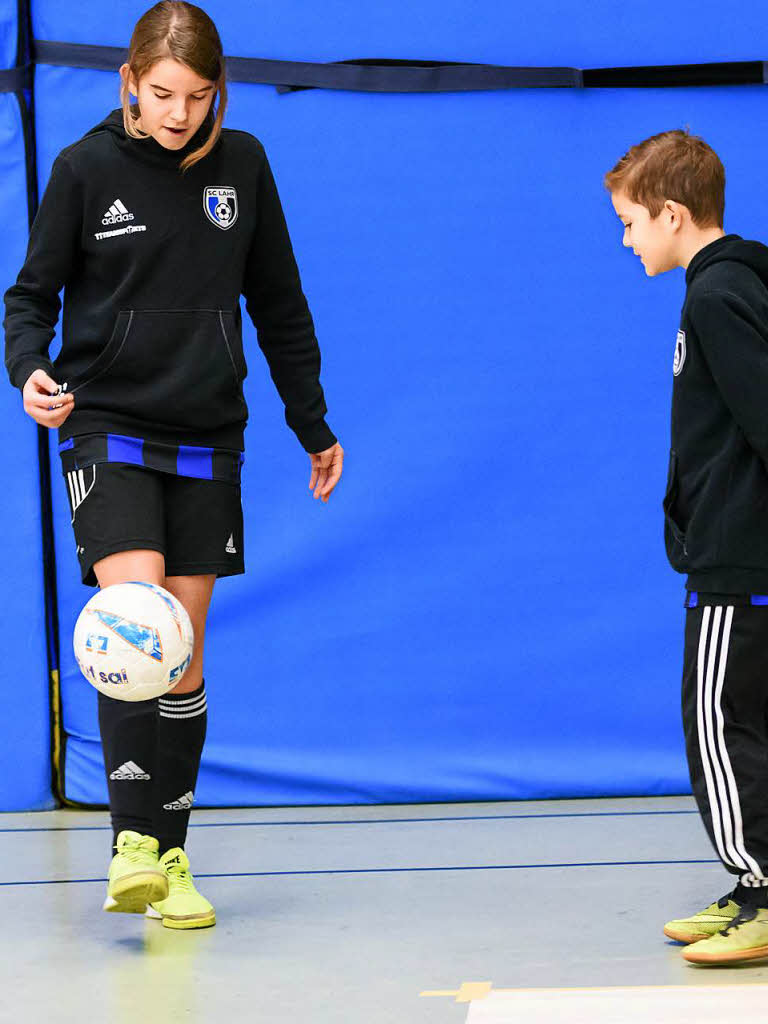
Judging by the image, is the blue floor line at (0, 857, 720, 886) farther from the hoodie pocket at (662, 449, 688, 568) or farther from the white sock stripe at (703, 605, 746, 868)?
the hoodie pocket at (662, 449, 688, 568)

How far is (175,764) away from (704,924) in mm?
887

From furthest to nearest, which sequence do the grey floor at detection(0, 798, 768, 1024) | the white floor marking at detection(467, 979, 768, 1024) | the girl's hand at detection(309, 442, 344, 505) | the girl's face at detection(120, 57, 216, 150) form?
the girl's hand at detection(309, 442, 344, 505), the girl's face at detection(120, 57, 216, 150), the grey floor at detection(0, 798, 768, 1024), the white floor marking at detection(467, 979, 768, 1024)

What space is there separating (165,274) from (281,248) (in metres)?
0.27

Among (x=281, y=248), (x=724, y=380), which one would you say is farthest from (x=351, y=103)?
(x=724, y=380)

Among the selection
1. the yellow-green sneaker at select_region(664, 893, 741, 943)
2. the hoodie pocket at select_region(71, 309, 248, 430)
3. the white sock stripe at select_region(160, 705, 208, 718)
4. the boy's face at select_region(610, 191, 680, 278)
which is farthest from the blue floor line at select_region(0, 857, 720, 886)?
the boy's face at select_region(610, 191, 680, 278)

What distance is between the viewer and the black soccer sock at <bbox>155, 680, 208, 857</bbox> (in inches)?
94.8

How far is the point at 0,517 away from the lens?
10.7 ft

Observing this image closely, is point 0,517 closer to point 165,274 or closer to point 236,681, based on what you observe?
point 236,681

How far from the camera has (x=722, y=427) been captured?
207 cm

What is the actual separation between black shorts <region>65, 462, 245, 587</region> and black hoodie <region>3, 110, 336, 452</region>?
0.25 feet

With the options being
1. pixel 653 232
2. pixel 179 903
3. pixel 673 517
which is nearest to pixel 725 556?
pixel 673 517

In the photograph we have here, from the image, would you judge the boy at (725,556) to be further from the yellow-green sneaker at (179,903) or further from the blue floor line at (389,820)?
the blue floor line at (389,820)

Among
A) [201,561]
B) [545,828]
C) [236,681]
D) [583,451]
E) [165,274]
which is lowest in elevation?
[545,828]

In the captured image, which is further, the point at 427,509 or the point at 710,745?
the point at 427,509
